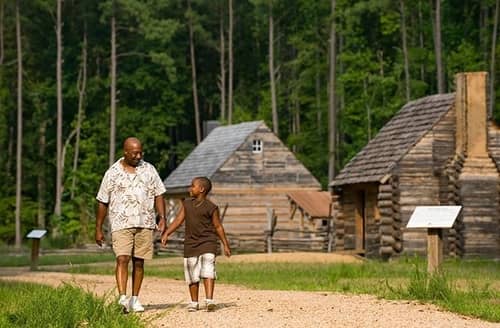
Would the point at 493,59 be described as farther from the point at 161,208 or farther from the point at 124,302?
the point at 124,302

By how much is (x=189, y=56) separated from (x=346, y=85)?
17541 mm

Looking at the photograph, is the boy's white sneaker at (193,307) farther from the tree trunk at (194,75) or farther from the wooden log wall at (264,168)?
the tree trunk at (194,75)

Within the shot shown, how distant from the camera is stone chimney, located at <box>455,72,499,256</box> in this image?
3872 cm

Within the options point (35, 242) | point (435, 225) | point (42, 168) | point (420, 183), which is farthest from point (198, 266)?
point (42, 168)

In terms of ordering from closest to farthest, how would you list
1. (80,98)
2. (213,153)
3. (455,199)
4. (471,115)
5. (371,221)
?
(455,199), (471,115), (371,221), (213,153), (80,98)

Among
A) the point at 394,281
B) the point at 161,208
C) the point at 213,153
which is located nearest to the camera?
the point at 161,208

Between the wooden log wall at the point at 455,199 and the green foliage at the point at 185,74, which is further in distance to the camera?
the green foliage at the point at 185,74

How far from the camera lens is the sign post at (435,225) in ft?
72.9

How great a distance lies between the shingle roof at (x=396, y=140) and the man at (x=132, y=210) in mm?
22389

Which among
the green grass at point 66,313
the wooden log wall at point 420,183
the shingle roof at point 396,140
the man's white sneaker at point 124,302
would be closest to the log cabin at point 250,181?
the shingle roof at point 396,140

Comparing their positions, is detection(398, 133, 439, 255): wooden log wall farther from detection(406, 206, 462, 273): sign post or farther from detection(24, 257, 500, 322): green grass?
detection(406, 206, 462, 273): sign post

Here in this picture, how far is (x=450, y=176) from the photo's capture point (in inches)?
1526

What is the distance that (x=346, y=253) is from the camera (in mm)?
42406

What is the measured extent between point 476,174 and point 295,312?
2248cm
